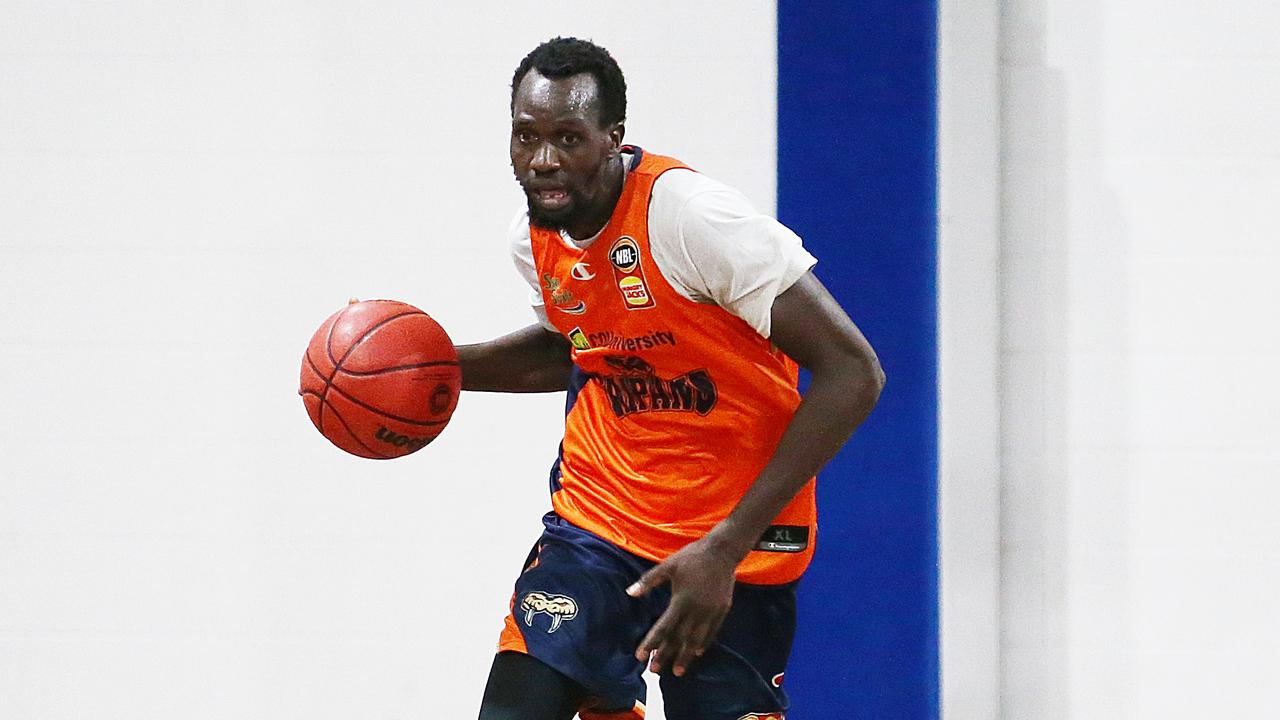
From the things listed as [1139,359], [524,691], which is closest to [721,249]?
[524,691]

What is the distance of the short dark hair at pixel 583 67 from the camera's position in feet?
6.79

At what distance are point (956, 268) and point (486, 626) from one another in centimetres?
148

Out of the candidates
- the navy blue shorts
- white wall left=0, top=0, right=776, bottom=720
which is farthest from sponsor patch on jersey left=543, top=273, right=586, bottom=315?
white wall left=0, top=0, right=776, bottom=720

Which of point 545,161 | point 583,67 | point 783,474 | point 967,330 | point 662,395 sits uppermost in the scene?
point 583,67

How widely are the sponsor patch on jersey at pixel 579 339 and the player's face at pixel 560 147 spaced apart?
217 mm

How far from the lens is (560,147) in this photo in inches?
81.1

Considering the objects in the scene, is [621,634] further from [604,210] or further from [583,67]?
[583,67]

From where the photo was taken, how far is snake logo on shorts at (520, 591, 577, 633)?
6.83 feet

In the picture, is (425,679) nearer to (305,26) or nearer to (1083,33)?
(305,26)

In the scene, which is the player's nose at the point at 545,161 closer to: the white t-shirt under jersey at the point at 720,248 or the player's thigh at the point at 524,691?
the white t-shirt under jersey at the point at 720,248

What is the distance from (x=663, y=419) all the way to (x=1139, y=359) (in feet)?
3.39

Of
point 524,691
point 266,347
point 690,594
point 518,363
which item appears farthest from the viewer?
point 266,347

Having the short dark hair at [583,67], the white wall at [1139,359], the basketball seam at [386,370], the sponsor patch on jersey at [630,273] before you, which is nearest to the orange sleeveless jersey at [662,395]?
the sponsor patch on jersey at [630,273]

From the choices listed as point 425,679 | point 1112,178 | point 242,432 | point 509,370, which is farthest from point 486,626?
point 1112,178
